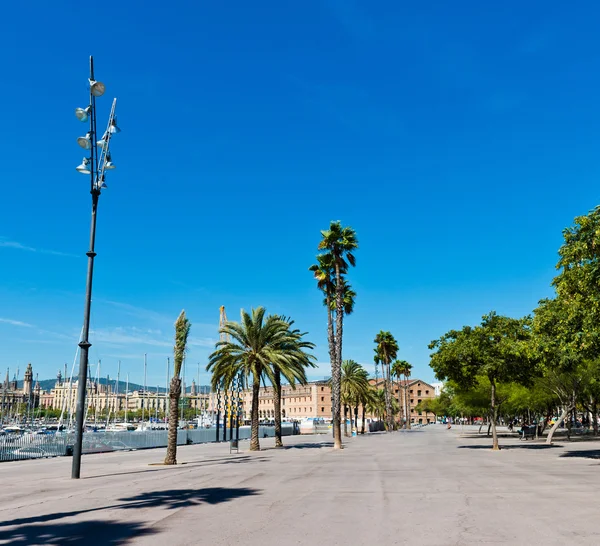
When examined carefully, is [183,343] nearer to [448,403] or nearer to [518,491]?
[518,491]

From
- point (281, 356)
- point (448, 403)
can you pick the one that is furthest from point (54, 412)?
point (281, 356)

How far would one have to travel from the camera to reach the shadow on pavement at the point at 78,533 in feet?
29.4

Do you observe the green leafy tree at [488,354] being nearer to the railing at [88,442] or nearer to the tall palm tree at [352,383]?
the railing at [88,442]

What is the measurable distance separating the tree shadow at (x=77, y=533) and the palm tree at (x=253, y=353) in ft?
83.3

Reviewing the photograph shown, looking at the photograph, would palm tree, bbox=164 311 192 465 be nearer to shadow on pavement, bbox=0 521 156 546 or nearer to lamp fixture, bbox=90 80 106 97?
lamp fixture, bbox=90 80 106 97

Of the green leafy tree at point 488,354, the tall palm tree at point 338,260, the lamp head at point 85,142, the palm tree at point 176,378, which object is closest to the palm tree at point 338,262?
the tall palm tree at point 338,260

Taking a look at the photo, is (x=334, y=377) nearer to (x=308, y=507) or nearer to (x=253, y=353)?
(x=253, y=353)

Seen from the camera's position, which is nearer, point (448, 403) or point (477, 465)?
point (477, 465)

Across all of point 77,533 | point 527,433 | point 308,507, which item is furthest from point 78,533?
point 527,433

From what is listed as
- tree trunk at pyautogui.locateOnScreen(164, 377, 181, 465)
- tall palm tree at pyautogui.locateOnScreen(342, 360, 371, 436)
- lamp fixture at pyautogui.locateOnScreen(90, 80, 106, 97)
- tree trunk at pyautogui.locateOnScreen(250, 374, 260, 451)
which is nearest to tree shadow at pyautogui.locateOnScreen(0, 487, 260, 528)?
tree trunk at pyautogui.locateOnScreen(164, 377, 181, 465)

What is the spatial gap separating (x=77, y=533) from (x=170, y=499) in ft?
14.2

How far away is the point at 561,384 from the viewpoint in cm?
4050

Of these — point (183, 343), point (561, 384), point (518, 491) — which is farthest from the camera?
point (561, 384)

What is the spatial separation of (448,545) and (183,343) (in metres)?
20.5
